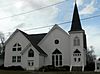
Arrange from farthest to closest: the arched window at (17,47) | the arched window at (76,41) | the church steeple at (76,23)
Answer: the arched window at (17,47), the church steeple at (76,23), the arched window at (76,41)

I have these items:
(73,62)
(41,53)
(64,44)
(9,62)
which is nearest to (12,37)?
(9,62)

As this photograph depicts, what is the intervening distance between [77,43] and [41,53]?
7324mm

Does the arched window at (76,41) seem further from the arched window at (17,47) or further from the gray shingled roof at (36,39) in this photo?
the arched window at (17,47)

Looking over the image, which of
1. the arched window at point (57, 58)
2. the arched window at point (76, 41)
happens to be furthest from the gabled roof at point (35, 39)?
the arched window at point (76, 41)

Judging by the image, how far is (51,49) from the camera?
149ft

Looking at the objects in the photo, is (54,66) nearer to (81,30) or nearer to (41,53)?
(41,53)

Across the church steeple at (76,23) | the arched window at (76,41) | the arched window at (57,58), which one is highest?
the church steeple at (76,23)

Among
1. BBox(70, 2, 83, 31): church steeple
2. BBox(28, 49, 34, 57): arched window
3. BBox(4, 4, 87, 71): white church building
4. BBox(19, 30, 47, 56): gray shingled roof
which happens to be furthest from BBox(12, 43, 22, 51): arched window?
BBox(70, 2, 83, 31): church steeple

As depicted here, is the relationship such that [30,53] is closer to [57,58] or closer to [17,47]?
[17,47]

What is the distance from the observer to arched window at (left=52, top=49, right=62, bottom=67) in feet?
146

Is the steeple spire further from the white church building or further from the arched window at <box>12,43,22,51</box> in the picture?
the arched window at <box>12,43,22,51</box>

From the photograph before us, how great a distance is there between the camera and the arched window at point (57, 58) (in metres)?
44.6

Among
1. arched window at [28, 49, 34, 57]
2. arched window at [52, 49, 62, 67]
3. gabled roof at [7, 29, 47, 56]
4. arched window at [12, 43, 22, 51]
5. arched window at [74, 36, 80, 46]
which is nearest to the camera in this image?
arched window at [74, 36, 80, 46]

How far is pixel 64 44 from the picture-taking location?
44.7m
